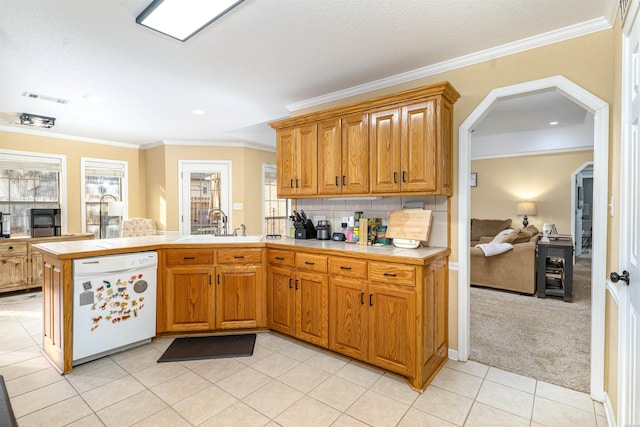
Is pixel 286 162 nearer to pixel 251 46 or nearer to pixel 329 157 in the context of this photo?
pixel 329 157

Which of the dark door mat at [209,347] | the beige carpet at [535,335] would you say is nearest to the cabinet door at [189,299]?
the dark door mat at [209,347]

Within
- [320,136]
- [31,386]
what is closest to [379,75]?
[320,136]

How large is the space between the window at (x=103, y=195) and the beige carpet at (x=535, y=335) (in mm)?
5832

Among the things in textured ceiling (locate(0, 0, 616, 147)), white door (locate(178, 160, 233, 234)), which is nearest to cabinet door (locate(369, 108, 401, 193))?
textured ceiling (locate(0, 0, 616, 147))

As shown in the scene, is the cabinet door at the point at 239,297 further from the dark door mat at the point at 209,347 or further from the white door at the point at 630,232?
the white door at the point at 630,232

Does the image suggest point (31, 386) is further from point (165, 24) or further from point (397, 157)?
point (397, 157)

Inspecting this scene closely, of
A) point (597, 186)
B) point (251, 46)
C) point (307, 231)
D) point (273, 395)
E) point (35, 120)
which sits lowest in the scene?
point (273, 395)

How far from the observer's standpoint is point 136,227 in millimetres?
5766

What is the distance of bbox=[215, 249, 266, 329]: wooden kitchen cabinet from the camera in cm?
314

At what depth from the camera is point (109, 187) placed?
600 cm

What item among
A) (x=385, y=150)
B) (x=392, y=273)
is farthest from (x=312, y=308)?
(x=385, y=150)

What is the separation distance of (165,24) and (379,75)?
72.1 inches

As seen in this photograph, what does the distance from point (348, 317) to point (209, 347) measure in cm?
134

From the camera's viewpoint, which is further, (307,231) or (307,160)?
(307,231)
